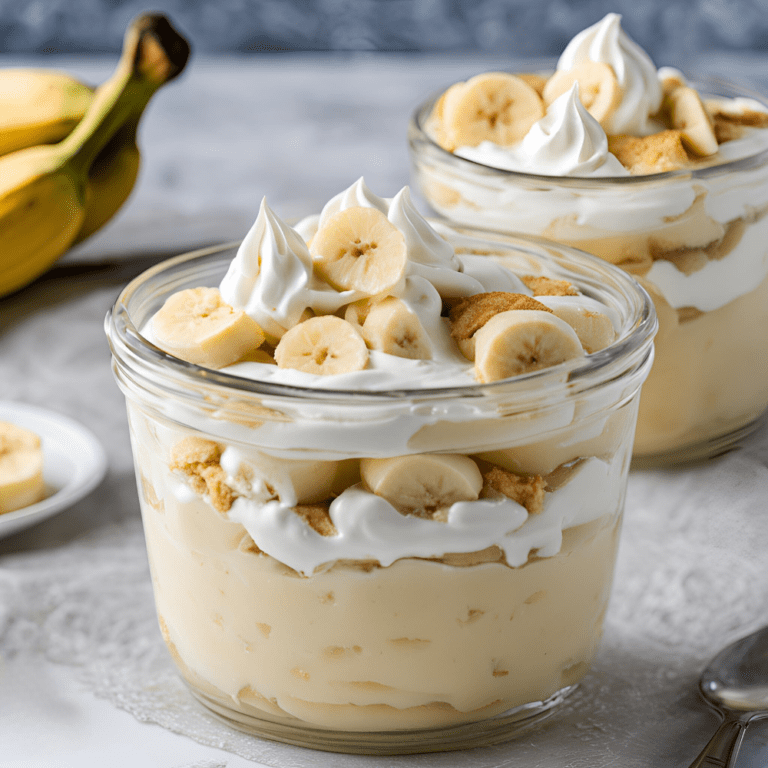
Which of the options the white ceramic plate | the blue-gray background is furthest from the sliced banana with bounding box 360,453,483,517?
the blue-gray background

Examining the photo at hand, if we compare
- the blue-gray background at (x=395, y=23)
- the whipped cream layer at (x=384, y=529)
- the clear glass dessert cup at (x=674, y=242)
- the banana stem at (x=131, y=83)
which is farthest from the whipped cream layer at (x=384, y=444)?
the blue-gray background at (x=395, y=23)

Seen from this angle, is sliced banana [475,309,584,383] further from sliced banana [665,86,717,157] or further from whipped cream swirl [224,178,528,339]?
sliced banana [665,86,717,157]

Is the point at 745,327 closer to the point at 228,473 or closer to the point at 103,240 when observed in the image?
the point at 228,473

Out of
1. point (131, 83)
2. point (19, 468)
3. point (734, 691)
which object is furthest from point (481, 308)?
point (131, 83)

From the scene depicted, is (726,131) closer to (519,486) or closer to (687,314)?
(687,314)

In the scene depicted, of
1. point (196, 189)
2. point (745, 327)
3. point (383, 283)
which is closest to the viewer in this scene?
point (383, 283)

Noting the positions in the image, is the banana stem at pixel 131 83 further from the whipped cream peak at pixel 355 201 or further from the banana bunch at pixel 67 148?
the whipped cream peak at pixel 355 201

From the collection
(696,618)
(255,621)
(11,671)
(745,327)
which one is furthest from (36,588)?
(745,327)
